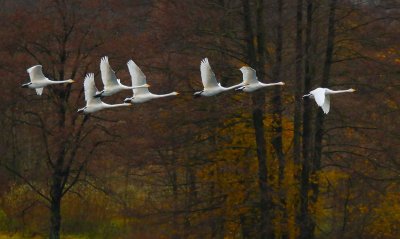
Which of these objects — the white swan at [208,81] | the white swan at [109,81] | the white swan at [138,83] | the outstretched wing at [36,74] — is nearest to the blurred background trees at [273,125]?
the white swan at [208,81]

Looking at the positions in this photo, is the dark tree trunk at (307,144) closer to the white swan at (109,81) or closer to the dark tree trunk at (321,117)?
the dark tree trunk at (321,117)

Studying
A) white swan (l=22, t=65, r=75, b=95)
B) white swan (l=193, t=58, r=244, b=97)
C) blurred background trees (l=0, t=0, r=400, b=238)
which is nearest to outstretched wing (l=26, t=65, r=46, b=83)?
white swan (l=22, t=65, r=75, b=95)

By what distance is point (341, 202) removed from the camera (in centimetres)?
2777

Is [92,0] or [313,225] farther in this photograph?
[92,0]

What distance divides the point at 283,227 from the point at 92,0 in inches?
502

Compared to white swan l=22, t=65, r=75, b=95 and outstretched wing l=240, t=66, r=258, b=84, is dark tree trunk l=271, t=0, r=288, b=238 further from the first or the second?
white swan l=22, t=65, r=75, b=95

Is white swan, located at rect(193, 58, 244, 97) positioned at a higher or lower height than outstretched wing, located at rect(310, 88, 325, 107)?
higher

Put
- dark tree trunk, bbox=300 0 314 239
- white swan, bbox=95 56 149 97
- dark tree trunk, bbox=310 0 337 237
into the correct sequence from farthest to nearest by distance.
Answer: dark tree trunk, bbox=310 0 337 237, dark tree trunk, bbox=300 0 314 239, white swan, bbox=95 56 149 97

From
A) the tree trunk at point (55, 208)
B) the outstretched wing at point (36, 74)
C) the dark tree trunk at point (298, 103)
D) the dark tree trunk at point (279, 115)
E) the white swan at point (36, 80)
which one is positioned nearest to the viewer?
the white swan at point (36, 80)

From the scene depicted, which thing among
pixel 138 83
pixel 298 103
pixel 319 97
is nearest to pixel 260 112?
pixel 298 103

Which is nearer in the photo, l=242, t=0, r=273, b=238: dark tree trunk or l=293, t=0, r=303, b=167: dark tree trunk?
l=242, t=0, r=273, b=238: dark tree trunk

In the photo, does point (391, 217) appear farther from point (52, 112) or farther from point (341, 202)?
point (52, 112)

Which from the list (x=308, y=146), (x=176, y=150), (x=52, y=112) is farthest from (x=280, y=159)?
(x=52, y=112)

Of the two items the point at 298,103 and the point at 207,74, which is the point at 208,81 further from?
the point at 298,103
